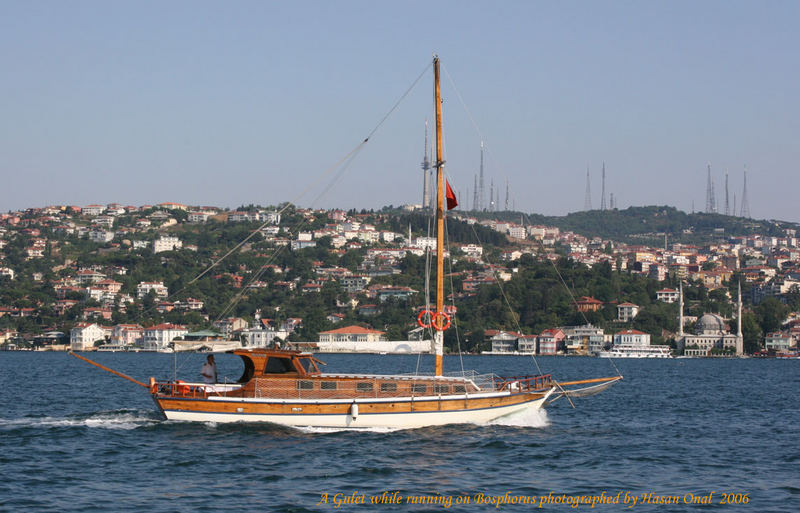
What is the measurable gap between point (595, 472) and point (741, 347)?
393 ft

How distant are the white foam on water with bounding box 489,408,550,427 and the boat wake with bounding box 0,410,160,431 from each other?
9.66m

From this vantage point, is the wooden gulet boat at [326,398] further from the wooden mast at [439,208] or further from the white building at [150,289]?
the white building at [150,289]

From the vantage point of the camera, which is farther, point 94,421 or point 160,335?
point 160,335

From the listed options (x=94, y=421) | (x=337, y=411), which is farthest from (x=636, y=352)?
(x=337, y=411)

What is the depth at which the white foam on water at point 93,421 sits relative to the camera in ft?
93.1

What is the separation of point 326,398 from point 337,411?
478 mm

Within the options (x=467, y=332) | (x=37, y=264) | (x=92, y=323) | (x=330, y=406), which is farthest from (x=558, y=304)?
(x=330, y=406)

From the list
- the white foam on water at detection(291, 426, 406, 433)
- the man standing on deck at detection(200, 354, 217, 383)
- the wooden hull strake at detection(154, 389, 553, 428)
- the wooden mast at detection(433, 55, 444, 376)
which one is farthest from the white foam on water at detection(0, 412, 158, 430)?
the wooden mast at detection(433, 55, 444, 376)

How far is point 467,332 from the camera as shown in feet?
432

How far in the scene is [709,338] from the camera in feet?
447

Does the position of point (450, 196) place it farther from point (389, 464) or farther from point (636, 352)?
point (636, 352)

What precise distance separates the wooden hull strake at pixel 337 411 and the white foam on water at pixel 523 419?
1481mm

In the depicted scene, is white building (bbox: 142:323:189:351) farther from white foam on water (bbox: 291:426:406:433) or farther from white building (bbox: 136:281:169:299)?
white foam on water (bbox: 291:426:406:433)

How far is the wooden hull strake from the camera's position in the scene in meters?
26.3
